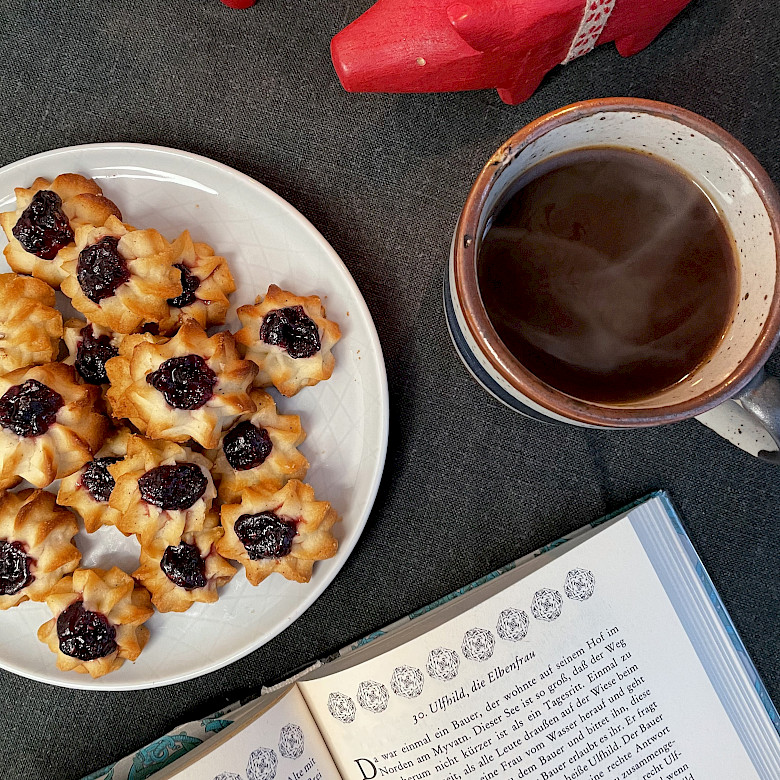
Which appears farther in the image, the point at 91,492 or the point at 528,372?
the point at 91,492

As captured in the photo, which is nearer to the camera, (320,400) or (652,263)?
(652,263)

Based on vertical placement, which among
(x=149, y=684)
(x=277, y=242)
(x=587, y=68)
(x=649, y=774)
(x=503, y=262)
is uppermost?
(x=587, y=68)

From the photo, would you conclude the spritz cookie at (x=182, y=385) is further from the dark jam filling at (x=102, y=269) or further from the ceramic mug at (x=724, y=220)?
the ceramic mug at (x=724, y=220)

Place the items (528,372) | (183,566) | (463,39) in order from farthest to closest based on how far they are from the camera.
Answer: (183,566) → (463,39) → (528,372)

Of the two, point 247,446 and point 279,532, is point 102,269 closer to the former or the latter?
point 247,446

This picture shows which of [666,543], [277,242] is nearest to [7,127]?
[277,242]

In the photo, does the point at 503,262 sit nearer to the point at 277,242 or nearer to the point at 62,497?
the point at 277,242

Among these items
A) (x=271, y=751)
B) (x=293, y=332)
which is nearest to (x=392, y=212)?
(x=293, y=332)

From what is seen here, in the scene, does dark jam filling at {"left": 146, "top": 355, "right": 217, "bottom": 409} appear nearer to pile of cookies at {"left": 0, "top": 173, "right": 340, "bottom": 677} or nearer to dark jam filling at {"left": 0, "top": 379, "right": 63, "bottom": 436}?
pile of cookies at {"left": 0, "top": 173, "right": 340, "bottom": 677}
